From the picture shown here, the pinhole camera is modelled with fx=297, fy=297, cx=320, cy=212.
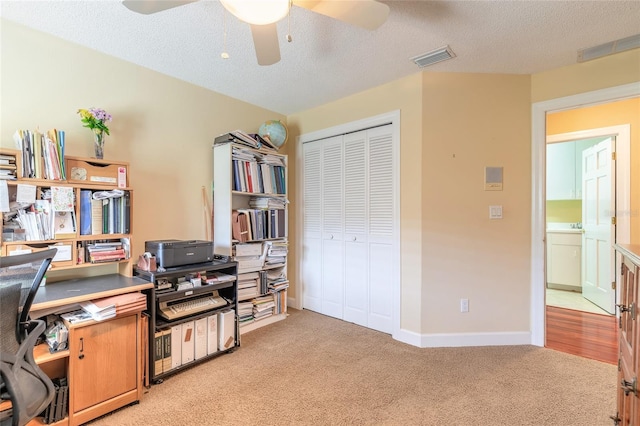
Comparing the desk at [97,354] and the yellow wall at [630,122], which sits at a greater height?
the yellow wall at [630,122]

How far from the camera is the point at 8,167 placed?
1.71 metres

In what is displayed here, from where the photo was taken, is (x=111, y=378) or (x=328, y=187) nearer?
(x=111, y=378)

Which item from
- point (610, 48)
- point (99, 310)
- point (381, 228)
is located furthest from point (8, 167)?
point (610, 48)

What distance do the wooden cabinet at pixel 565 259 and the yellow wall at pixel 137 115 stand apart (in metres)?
4.68

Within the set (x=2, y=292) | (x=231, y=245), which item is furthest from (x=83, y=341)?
(x=231, y=245)

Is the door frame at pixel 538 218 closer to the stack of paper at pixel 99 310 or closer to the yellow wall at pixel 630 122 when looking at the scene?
the yellow wall at pixel 630 122

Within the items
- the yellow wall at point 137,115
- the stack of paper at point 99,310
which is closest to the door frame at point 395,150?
the yellow wall at point 137,115

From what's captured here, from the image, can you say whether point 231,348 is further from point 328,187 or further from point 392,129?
point 392,129

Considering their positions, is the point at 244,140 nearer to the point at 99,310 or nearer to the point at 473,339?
the point at 99,310

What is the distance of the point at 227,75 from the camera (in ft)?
8.86

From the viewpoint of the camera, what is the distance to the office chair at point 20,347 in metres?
1.10

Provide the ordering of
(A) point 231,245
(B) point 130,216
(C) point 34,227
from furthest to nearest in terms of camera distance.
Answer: (A) point 231,245 → (B) point 130,216 → (C) point 34,227

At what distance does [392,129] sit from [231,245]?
1.94 metres

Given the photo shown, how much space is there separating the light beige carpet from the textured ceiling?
243 centimetres
